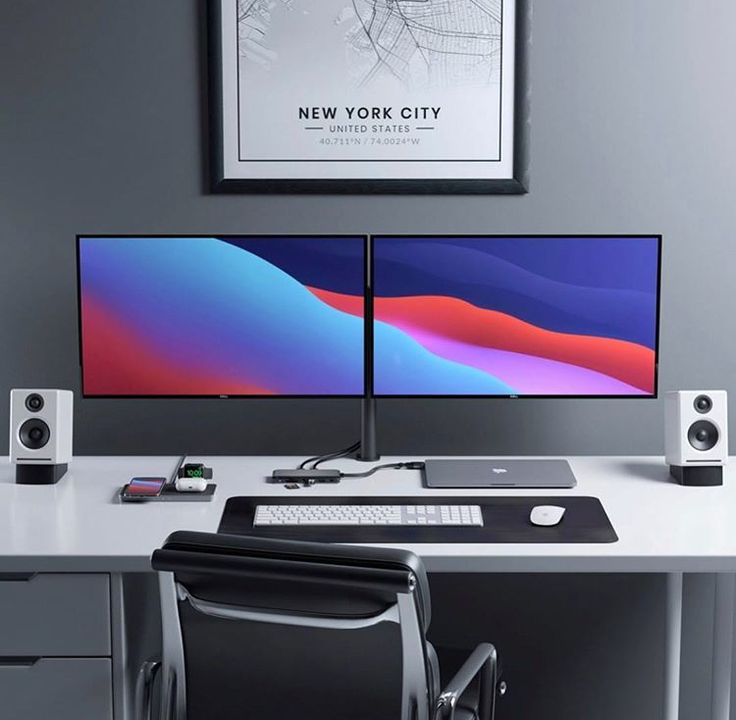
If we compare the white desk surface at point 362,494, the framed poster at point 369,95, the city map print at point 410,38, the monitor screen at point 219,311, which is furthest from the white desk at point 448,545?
the city map print at point 410,38

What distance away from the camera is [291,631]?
1.44 metres

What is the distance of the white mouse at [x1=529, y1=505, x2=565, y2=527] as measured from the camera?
191 cm

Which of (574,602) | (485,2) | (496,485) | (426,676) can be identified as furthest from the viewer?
(574,602)

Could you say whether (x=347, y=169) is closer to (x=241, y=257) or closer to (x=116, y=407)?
(x=241, y=257)

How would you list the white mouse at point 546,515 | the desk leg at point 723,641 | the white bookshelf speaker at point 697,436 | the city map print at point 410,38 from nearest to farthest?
the white mouse at point 546,515, the desk leg at point 723,641, the white bookshelf speaker at point 697,436, the city map print at point 410,38

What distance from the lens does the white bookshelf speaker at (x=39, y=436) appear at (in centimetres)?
218

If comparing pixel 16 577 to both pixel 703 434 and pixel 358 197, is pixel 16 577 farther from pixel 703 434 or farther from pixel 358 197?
Result: pixel 703 434

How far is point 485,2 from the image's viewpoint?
241cm

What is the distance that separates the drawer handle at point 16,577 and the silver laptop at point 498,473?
0.80 metres

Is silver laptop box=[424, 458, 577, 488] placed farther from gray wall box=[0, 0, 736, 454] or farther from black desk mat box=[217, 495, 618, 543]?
gray wall box=[0, 0, 736, 454]

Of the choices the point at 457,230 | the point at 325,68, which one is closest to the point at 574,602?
the point at 457,230

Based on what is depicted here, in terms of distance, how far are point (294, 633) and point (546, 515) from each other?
659mm

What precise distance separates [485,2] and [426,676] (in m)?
1.60

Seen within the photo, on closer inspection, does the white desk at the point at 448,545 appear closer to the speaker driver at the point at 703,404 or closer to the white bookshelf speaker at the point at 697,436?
the white bookshelf speaker at the point at 697,436
